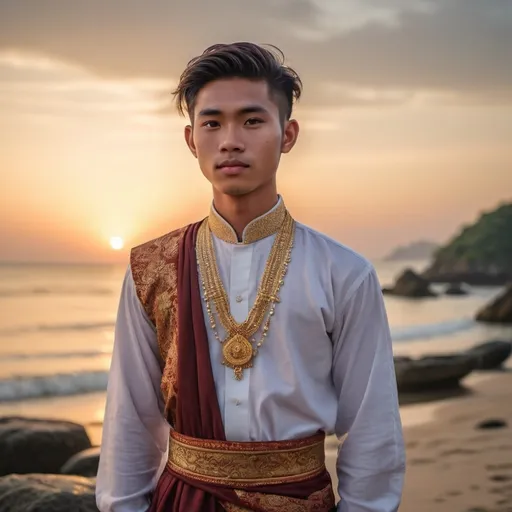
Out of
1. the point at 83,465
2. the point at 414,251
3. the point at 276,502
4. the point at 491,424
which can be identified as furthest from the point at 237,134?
the point at 414,251

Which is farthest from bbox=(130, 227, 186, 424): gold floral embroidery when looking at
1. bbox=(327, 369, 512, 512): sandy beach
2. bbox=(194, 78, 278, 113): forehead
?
bbox=(327, 369, 512, 512): sandy beach

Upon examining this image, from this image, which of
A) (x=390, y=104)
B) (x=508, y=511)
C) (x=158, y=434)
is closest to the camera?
(x=158, y=434)

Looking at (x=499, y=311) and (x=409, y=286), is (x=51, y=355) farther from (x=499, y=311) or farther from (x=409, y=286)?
(x=499, y=311)

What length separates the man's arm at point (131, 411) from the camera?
174 centimetres

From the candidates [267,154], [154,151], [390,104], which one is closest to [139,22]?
[154,151]

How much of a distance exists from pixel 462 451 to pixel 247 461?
232 cm

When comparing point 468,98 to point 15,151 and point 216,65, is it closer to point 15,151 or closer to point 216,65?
point 15,151

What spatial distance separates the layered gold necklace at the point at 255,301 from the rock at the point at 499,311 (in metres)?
2.72

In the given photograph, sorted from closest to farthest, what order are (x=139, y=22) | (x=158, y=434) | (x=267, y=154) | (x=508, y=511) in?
(x=267, y=154) < (x=158, y=434) < (x=508, y=511) < (x=139, y=22)

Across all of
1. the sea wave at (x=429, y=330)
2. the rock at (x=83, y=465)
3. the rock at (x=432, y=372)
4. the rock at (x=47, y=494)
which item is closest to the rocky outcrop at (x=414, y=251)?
the sea wave at (x=429, y=330)

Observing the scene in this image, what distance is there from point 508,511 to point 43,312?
7.15 feet

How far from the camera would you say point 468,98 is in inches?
161

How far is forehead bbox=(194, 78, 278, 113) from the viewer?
5.42 feet

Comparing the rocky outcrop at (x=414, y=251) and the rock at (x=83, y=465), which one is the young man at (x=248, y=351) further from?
the rocky outcrop at (x=414, y=251)
